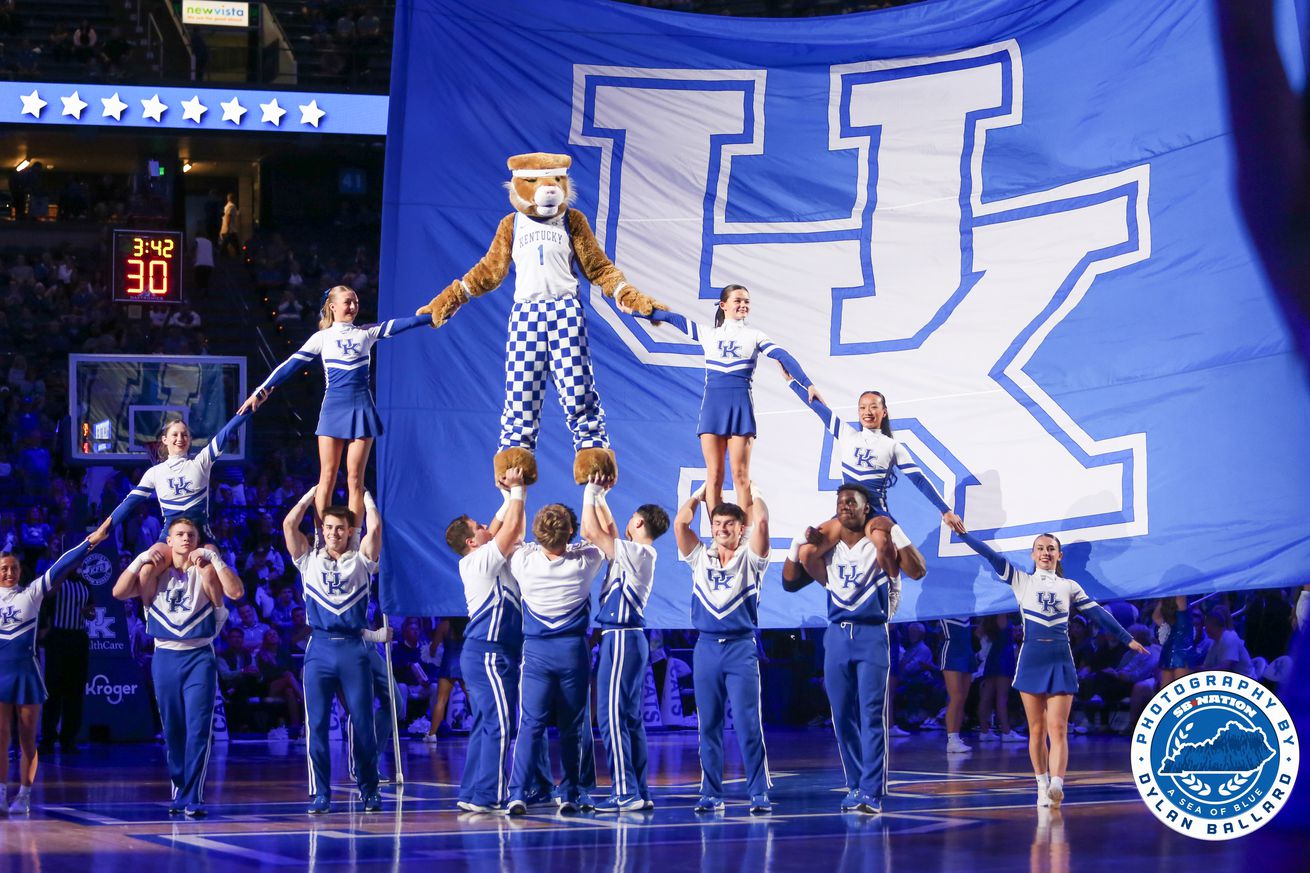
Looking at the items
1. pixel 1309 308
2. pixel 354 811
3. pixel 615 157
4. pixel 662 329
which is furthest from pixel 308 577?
pixel 1309 308

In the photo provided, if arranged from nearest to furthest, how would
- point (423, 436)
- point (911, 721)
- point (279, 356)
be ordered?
1. point (423, 436)
2. point (911, 721)
3. point (279, 356)

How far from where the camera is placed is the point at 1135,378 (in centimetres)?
1052

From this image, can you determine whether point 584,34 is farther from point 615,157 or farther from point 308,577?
point 308,577

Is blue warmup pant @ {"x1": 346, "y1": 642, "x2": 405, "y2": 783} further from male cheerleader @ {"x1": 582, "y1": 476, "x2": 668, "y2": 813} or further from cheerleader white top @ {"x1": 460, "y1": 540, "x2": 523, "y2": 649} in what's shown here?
male cheerleader @ {"x1": 582, "y1": 476, "x2": 668, "y2": 813}

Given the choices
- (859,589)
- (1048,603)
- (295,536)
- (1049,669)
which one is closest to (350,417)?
(295,536)

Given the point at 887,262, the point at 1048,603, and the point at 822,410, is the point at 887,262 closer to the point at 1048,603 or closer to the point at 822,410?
the point at 822,410

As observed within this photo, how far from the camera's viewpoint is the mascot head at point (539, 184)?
10789 mm

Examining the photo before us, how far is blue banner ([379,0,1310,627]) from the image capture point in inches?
408

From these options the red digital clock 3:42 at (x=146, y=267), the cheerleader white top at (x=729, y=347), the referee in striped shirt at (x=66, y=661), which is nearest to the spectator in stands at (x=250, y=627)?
the referee in striped shirt at (x=66, y=661)

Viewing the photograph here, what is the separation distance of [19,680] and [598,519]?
4205 millimetres

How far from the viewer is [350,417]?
10992 mm

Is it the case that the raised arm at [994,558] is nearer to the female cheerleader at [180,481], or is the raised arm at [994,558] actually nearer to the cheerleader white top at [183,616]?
the cheerleader white top at [183,616]

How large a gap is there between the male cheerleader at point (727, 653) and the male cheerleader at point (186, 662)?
3114mm

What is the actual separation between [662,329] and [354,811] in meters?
4.48
